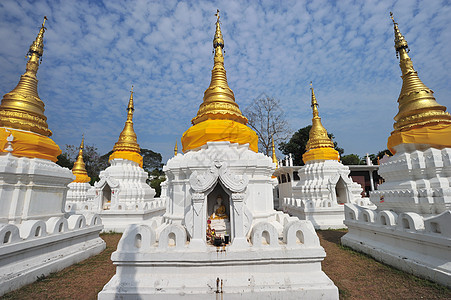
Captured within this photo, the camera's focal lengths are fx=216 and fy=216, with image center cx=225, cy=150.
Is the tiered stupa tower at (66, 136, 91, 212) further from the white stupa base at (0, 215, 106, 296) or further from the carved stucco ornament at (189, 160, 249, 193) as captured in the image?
the carved stucco ornament at (189, 160, 249, 193)

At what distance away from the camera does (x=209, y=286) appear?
465cm

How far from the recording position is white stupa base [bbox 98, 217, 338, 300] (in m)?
4.55

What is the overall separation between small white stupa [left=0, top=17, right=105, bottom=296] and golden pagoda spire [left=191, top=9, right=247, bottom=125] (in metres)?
6.09

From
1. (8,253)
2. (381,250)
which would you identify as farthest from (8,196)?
(381,250)

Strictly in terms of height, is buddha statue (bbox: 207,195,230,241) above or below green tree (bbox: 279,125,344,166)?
below

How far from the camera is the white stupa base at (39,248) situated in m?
5.36

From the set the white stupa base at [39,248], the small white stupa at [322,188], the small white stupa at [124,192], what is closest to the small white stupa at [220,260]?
the white stupa base at [39,248]

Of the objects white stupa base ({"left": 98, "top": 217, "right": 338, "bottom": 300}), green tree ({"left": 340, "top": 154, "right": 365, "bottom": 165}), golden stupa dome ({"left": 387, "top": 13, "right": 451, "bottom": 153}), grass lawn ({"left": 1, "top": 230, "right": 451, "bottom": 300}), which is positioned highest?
green tree ({"left": 340, "top": 154, "right": 365, "bottom": 165})

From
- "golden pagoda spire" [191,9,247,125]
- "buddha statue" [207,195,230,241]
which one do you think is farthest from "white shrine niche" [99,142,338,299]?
"golden pagoda spire" [191,9,247,125]

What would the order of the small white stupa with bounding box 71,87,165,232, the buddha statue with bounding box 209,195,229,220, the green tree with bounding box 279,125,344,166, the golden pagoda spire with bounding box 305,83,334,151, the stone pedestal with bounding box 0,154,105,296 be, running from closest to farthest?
1. the stone pedestal with bounding box 0,154,105,296
2. the buddha statue with bounding box 209,195,229,220
3. the small white stupa with bounding box 71,87,165,232
4. the golden pagoda spire with bounding box 305,83,334,151
5. the green tree with bounding box 279,125,344,166

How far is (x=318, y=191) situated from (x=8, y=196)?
1619 cm

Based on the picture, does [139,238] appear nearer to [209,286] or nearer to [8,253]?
[209,286]

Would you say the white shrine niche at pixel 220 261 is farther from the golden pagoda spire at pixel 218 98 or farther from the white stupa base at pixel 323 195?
the white stupa base at pixel 323 195

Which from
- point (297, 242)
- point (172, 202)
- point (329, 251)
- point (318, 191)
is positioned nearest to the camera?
point (297, 242)
